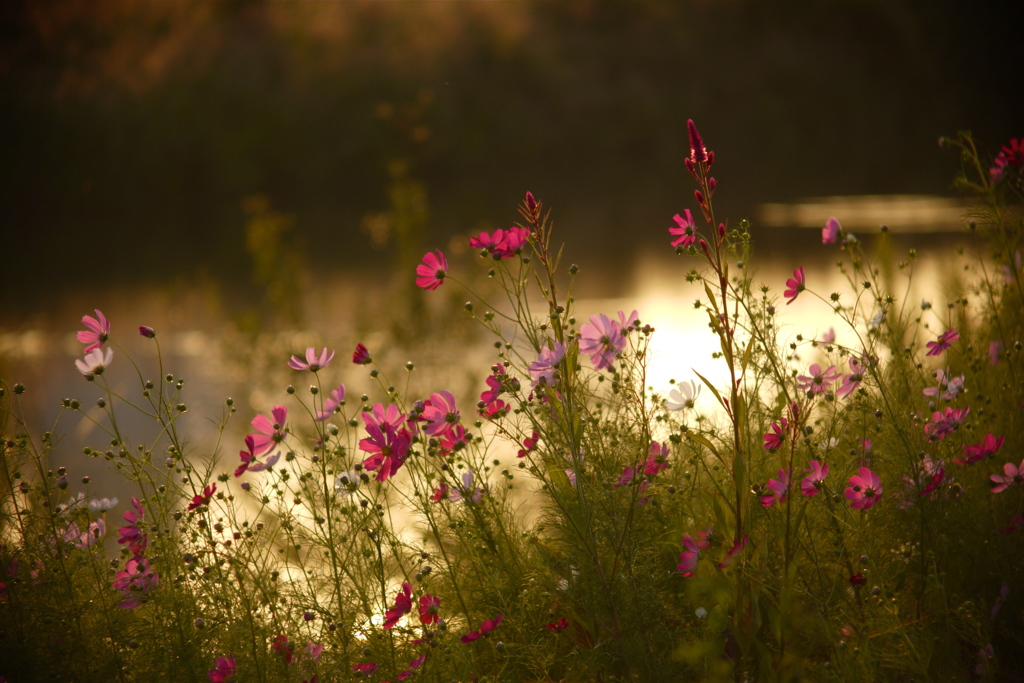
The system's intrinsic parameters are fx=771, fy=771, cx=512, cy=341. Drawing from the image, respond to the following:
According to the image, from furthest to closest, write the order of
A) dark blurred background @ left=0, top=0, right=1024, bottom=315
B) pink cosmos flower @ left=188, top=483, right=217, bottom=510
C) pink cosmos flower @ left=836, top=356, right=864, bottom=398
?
1. dark blurred background @ left=0, top=0, right=1024, bottom=315
2. pink cosmos flower @ left=836, top=356, right=864, bottom=398
3. pink cosmos flower @ left=188, top=483, right=217, bottom=510

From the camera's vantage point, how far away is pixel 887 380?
1.85m

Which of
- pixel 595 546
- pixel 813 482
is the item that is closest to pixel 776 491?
pixel 813 482

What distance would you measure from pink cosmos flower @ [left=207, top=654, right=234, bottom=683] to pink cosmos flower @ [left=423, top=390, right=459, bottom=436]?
479 millimetres

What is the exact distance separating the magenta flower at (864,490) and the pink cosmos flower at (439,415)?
26.1 inches

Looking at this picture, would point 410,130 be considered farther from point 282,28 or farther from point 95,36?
point 282,28

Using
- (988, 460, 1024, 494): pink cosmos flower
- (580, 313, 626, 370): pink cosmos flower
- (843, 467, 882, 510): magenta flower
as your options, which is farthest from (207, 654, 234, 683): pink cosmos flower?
(988, 460, 1024, 494): pink cosmos flower

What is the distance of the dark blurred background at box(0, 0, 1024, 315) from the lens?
664cm

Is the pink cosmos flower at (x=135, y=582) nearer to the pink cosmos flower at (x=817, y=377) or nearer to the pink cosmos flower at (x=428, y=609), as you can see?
the pink cosmos flower at (x=428, y=609)

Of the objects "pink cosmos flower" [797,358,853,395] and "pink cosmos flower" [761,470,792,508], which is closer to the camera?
"pink cosmos flower" [761,470,792,508]

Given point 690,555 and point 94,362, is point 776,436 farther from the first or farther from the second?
point 94,362

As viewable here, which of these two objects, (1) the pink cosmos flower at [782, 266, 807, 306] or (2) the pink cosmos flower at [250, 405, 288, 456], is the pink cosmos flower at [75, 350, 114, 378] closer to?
(2) the pink cosmos flower at [250, 405, 288, 456]

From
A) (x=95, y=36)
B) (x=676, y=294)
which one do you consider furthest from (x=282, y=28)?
(x=676, y=294)

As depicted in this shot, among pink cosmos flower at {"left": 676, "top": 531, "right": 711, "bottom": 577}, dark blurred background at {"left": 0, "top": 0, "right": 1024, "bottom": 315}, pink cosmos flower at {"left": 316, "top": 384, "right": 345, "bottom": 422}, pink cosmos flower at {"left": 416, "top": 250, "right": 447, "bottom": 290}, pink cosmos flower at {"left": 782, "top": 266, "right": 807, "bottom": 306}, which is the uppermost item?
dark blurred background at {"left": 0, "top": 0, "right": 1024, "bottom": 315}

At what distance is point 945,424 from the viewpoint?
1.36m
